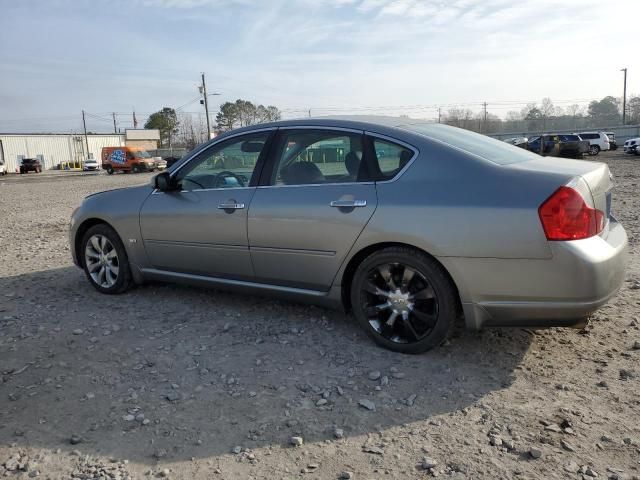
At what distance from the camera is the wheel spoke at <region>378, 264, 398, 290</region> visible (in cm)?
364

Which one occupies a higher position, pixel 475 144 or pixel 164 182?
pixel 475 144

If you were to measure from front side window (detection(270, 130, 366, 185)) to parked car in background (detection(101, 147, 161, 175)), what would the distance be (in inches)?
1823

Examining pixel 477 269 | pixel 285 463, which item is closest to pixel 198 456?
pixel 285 463

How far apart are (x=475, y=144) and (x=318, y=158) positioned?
1135 mm

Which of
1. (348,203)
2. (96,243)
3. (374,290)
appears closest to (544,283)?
(374,290)

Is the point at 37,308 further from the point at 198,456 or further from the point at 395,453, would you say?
the point at 395,453

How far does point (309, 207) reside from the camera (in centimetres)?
388

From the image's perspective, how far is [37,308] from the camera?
16.3ft

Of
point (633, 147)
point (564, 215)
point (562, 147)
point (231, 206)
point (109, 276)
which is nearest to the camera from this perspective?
point (564, 215)

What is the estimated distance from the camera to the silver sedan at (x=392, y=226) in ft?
10.3

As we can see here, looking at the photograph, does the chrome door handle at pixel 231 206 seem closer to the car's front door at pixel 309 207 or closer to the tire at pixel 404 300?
the car's front door at pixel 309 207

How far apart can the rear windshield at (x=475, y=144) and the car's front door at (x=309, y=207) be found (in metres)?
0.51

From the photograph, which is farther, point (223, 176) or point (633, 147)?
point (633, 147)

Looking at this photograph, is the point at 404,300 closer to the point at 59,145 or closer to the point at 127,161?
the point at 127,161
